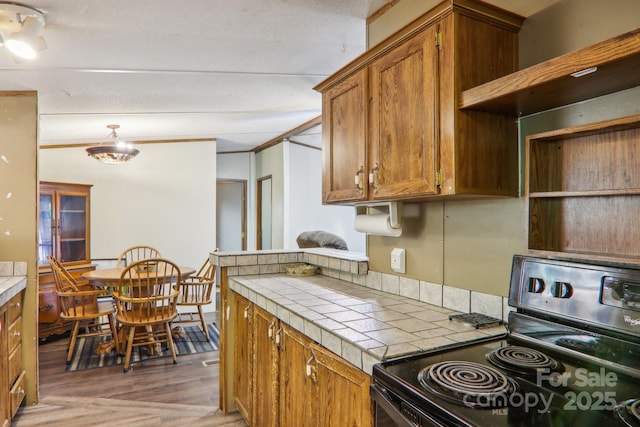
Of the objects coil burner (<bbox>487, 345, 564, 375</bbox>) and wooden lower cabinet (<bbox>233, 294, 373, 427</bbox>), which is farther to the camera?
wooden lower cabinet (<bbox>233, 294, 373, 427</bbox>)

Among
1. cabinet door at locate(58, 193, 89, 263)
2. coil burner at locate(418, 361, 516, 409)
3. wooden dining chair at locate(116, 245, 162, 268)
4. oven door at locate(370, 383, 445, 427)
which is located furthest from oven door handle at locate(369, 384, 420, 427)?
cabinet door at locate(58, 193, 89, 263)

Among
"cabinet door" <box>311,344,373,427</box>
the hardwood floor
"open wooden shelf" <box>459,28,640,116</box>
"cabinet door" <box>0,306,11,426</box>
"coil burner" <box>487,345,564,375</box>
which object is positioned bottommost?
the hardwood floor

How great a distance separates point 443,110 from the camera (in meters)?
1.42

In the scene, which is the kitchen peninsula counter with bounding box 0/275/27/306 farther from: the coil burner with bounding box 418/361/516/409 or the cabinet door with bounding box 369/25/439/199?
the coil burner with bounding box 418/361/516/409

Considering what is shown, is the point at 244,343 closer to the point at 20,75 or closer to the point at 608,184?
the point at 608,184

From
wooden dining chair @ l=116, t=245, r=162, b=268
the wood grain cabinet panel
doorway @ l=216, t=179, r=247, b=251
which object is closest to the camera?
the wood grain cabinet panel

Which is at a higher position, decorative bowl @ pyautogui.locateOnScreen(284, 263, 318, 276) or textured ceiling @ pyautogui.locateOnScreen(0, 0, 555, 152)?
textured ceiling @ pyautogui.locateOnScreen(0, 0, 555, 152)

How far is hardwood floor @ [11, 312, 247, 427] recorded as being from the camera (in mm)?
2514

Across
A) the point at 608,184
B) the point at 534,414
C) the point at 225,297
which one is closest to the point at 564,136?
the point at 608,184

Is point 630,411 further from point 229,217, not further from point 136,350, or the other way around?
point 229,217

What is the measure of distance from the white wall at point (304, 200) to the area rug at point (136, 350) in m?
1.86

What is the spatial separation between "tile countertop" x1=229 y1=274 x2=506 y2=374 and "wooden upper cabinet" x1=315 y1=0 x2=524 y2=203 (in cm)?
47

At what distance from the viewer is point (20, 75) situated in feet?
7.91

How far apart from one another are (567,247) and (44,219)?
15.3 feet
